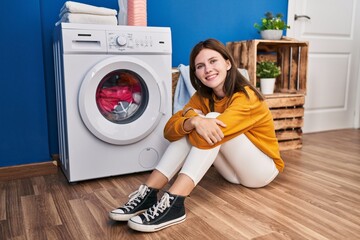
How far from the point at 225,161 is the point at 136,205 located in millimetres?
464

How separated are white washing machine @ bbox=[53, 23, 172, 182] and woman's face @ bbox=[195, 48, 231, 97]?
0.42 meters

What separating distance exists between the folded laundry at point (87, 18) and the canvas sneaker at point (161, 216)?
1.00 m

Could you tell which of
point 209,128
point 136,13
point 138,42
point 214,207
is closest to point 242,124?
point 209,128

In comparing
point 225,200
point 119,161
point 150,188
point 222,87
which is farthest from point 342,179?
point 119,161

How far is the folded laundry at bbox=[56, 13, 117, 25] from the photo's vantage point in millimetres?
1671

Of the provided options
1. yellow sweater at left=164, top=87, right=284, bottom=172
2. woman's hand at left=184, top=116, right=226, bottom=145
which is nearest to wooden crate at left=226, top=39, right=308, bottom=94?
yellow sweater at left=164, top=87, right=284, bottom=172

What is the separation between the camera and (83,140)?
1.70 metres

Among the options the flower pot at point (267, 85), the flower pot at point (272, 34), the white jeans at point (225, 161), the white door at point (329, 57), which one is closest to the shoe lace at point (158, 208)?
the white jeans at point (225, 161)

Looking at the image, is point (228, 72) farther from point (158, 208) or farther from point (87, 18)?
point (87, 18)

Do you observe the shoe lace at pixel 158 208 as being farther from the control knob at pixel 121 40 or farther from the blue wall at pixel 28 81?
the blue wall at pixel 28 81

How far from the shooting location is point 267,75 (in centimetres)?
243

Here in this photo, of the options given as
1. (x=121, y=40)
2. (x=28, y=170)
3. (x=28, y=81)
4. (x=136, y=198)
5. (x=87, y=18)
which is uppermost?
(x=87, y=18)

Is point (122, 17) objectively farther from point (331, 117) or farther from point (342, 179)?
point (331, 117)

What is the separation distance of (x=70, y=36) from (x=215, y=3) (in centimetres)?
127
